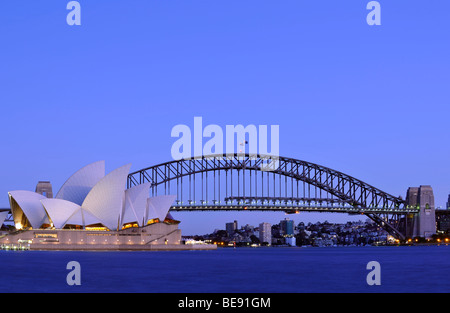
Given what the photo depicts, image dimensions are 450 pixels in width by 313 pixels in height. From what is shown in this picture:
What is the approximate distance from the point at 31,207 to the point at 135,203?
14.7 m

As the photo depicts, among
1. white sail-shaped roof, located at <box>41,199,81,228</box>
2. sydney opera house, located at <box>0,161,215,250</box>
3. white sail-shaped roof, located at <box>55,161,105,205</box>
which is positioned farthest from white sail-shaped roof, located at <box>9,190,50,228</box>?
white sail-shaped roof, located at <box>41,199,81,228</box>

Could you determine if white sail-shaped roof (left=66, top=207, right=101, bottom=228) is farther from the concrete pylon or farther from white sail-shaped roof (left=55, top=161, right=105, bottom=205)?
the concrete pylon

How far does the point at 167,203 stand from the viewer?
362ft

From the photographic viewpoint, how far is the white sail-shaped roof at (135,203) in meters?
102

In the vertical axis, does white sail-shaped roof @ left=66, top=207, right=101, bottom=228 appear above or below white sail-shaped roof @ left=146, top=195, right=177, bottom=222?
below

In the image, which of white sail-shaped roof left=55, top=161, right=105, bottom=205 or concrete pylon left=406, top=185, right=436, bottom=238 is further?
concrete pylon left=406, top=185, right=436, bottom=238

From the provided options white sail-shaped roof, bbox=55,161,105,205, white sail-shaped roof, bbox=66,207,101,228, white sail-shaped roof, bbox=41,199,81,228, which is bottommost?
white sail-shaped roof, bbox=66,207,101,228

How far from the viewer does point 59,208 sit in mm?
100688

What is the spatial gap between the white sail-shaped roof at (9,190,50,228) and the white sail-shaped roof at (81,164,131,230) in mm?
8522

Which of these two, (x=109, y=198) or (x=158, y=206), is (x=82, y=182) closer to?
(x=109, y=198)

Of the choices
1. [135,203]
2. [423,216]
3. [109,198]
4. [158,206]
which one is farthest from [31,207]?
[423,216]

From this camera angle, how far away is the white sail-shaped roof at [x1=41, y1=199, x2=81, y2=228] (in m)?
100
